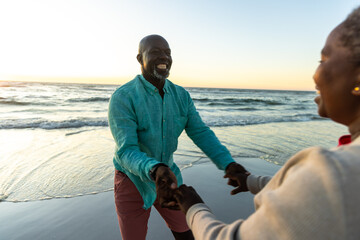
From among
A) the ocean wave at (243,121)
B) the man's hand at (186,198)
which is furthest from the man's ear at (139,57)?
the ocean wave at (243,121)

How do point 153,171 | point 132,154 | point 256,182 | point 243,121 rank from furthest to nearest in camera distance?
1. point 243,121
2. point 132,154
3. point 256,182
4. point 153,171

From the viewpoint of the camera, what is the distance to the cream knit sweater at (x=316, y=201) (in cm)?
61

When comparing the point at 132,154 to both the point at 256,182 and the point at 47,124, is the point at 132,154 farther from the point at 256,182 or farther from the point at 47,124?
the point at 47,124

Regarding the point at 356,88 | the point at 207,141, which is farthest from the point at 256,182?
the point at 356,88

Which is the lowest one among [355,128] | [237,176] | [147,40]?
[237,176]

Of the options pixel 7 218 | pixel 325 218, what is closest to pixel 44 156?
pixel 7 218

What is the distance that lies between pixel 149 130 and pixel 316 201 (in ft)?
5.41

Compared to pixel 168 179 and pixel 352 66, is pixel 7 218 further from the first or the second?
pixel 352 66

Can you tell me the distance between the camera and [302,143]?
7.85m

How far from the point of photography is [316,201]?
0.63 metres

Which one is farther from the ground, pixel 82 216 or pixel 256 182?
pixel 256 182

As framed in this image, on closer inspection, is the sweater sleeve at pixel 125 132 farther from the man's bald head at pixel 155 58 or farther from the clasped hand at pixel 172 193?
the man's bald head at pixel 155 58

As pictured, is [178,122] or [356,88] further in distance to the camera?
[178,122]

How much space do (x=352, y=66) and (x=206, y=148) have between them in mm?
1693
